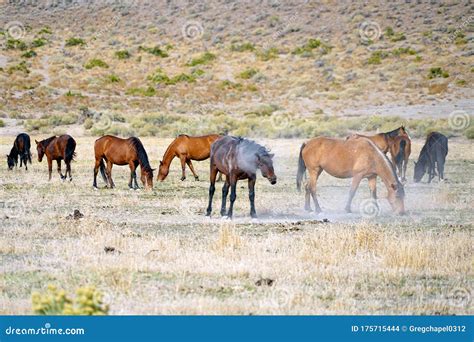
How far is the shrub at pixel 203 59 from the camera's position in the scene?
67188 mm

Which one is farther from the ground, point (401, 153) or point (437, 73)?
point (437, 73)

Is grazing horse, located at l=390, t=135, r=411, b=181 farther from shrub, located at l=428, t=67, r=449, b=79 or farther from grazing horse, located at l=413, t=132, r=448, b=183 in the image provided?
shrub, located at l=428, t=67, r=449, b=79

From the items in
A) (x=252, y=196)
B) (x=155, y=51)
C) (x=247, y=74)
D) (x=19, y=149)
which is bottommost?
(x=252, y=196)

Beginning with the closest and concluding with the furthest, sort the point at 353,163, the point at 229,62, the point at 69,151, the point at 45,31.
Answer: the point at 353,163, the point at 69,151, the point at 229,62, the point at 45,31

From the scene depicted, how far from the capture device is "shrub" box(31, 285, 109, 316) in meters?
7.59

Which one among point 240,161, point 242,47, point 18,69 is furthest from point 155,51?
point 240,161

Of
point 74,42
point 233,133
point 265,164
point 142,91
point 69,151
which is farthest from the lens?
point 74,42

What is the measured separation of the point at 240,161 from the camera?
597 inches

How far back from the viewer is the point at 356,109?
50.5 m

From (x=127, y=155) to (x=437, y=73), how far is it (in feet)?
128

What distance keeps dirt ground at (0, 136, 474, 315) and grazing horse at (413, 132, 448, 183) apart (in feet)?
14.8

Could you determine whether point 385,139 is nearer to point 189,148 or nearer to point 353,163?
point 189,148

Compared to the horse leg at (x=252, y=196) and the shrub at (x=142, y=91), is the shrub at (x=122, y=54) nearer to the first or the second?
the shrub at (x=142, y=91)

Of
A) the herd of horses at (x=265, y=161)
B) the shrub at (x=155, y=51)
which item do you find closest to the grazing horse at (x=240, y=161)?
the herd of horses at (x=265, y=161)
